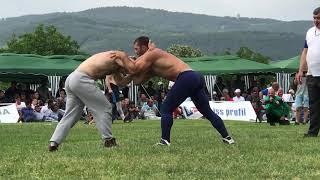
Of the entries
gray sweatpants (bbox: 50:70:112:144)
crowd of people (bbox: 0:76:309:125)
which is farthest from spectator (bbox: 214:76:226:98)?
Result: gray sweatpants (bbox: 50:70:112:144)

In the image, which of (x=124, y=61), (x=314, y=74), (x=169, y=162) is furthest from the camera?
(x=314, y=74)

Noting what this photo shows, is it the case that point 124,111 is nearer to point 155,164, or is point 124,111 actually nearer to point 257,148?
point 257,148

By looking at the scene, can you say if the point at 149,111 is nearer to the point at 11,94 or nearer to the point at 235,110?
the point at 235,110

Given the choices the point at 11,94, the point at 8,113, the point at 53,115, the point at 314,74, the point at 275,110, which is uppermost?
the point at 314,74

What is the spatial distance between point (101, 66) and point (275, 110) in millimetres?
9828

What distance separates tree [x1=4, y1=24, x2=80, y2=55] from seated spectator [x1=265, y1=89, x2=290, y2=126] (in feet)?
241

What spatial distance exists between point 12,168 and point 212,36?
16668 cm

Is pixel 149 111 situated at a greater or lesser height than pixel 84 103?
lesser

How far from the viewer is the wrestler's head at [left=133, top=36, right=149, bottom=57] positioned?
891 centimetres

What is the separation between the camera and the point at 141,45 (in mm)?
8930

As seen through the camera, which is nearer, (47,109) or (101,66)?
(101,66)

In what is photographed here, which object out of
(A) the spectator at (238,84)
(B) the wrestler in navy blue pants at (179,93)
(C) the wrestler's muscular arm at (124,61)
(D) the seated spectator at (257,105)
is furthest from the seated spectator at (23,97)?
(C) the wrestler's muscular arm at (124,61)

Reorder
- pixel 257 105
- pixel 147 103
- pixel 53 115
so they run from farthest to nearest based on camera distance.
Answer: pixel 147 103, pixel 257 105, pixel 53 115

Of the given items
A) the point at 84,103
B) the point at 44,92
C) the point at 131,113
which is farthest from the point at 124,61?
the point at 44,92
